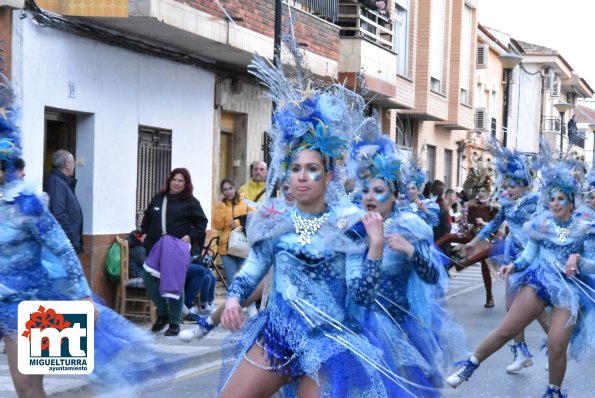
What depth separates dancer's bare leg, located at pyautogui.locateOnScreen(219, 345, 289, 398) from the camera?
214 inches

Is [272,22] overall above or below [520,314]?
above

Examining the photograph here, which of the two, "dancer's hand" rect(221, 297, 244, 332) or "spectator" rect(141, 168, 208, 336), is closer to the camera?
"dancer's hand" rect(221, 297, 244, 332)

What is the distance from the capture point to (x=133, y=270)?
48.2 feet

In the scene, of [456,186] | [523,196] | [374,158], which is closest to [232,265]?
[523,196]

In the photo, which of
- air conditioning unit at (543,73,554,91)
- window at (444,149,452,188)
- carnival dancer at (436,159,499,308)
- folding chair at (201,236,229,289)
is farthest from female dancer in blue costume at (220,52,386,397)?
air conditioning unit at (543,73,554,91)

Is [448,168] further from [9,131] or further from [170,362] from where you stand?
[9,131]

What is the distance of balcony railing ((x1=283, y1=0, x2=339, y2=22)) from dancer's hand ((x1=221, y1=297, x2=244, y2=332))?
1453cm

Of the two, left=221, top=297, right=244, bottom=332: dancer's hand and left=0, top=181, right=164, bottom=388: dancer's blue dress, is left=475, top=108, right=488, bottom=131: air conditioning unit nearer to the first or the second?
left=0, top=181, right=164, bottom=388: dancer's blue dress

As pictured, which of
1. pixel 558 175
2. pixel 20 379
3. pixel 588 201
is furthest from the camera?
pixel 588 201

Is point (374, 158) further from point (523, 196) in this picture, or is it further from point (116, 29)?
point (116, 29)

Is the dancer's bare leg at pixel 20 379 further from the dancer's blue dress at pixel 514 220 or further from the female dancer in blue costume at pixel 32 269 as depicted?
the dancer's blue dress at pixel 514 220

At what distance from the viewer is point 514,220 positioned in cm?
1280

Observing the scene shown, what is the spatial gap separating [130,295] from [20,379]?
8081 millimetres

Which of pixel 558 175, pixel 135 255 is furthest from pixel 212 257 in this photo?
pixel 558 175
